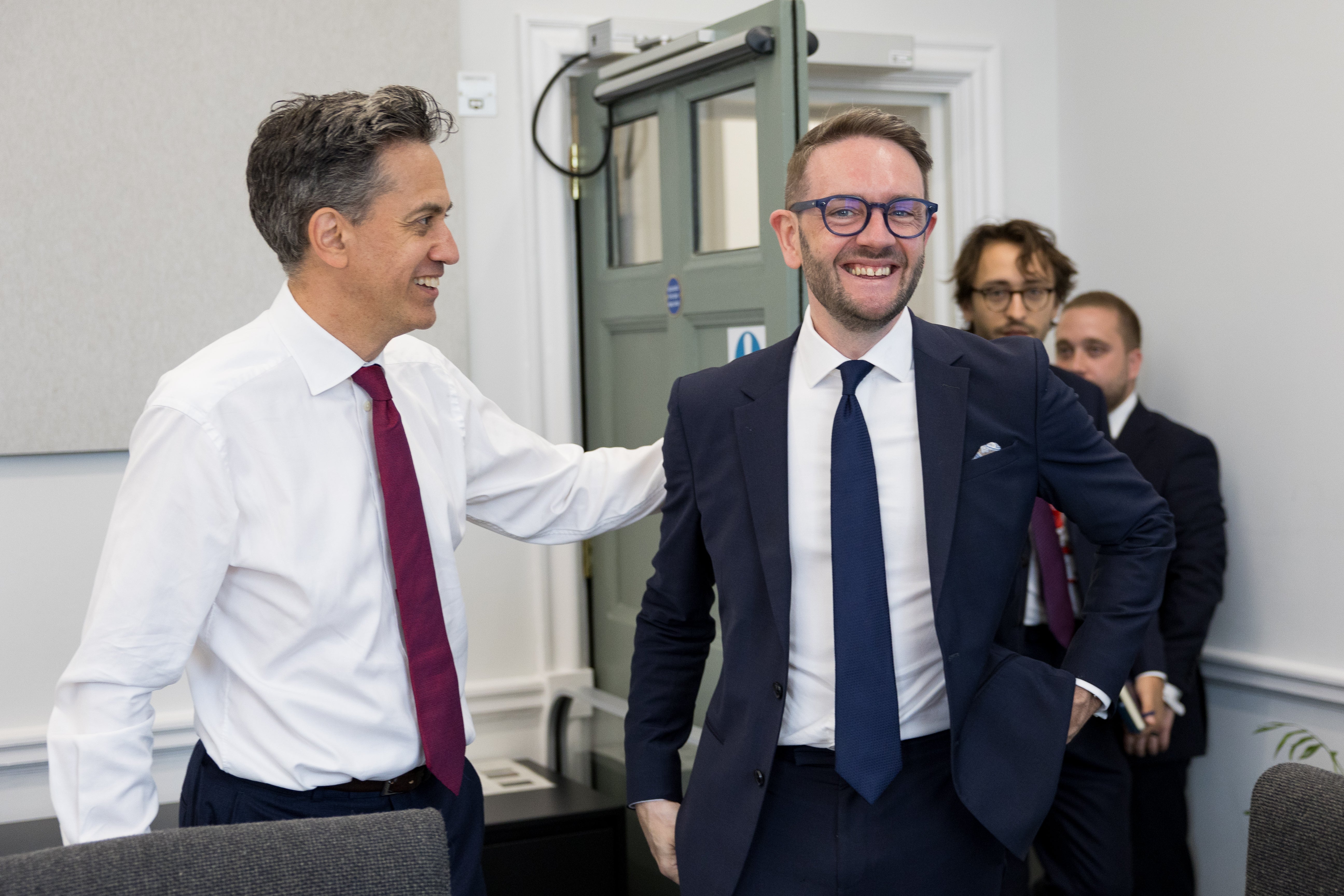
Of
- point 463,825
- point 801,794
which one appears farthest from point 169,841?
point 801,794

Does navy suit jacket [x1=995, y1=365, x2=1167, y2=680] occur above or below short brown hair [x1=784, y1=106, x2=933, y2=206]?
below

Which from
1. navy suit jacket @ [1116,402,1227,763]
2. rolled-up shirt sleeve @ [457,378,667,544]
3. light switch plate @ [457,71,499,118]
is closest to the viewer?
rolled-up shirt sleeve @ [457,378,667,544]

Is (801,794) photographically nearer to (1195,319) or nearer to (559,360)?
(559,360)

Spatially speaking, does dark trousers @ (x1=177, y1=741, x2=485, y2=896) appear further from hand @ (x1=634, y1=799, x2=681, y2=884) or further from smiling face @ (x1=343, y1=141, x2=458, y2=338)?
smiling face @ (x1=343, y1=141, x2=458, y2=338)

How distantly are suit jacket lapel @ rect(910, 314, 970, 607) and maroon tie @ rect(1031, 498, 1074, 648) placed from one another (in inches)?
37.8

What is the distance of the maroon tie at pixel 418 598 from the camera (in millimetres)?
1585

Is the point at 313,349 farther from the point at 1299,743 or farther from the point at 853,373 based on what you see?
the point at 1299,743

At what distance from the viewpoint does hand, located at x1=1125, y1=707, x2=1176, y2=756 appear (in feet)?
8.72

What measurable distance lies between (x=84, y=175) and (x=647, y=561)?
1546 millimetres

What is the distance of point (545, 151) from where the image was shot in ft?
10.0

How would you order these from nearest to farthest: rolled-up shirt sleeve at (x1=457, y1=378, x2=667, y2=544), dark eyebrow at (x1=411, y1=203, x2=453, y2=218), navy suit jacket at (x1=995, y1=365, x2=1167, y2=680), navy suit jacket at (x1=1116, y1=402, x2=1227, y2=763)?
dark eyebrow at (x1=411, y1=203, x2=453, y2=218) < rolled-up shirt sleeve at (x1=457, y1=378, x2=667, y2=544) < navy suit jacket at (x1=995, y1=365, x2=1167, y2=680) < navy suit jacket at (x1=1116, y1=402, x2=1227, y2=763)

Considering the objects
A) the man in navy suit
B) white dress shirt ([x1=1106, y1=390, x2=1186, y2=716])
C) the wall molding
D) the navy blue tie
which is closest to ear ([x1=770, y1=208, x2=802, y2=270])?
the man in navy suit

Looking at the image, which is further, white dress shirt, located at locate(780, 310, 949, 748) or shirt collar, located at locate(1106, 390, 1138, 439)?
shirt collar, located at locate(1106, 390, 1138, 439)

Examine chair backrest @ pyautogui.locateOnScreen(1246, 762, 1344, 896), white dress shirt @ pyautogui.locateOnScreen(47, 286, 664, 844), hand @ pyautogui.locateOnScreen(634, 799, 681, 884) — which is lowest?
hand @ pyautogui.locateOnScreen(634, 799, 681, 884)
